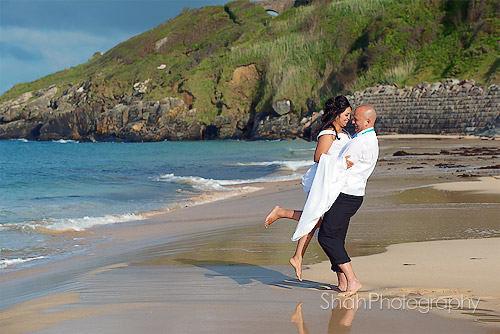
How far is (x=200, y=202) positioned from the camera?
11828 mm

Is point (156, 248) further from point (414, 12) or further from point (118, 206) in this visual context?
point (414, 12)

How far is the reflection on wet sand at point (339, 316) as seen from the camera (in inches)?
117

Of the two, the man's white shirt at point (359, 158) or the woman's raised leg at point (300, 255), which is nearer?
the man's white shirt at point (359, 158)

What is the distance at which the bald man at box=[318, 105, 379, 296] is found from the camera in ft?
12.9

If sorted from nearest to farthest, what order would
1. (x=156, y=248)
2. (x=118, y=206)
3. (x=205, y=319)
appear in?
(x=205, y=319), (x=156, y=248), (x=118, y=206)

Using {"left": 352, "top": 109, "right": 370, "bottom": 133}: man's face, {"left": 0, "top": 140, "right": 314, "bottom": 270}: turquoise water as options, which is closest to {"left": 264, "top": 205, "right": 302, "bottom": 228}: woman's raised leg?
{"left": 352, "top": 109, "right": 370, "bottom": 133}: man's face

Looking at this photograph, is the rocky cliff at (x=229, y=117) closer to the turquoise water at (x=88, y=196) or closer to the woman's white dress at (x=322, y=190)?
the turquoise water at (x=88, y=196)

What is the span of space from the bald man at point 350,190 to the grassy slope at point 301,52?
32.3 m

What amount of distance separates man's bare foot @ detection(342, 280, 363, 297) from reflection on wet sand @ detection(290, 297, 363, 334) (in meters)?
0.09

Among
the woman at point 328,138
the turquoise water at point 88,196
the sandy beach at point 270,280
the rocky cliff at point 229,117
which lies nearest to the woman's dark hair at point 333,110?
the woman at point 328,138

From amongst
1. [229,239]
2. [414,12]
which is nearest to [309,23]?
[414,12]

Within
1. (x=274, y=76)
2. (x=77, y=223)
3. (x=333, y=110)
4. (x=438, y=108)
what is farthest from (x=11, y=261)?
(x=274, y=76)

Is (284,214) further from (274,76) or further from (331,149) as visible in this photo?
(274,76)

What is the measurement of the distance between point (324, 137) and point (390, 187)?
6.43m
